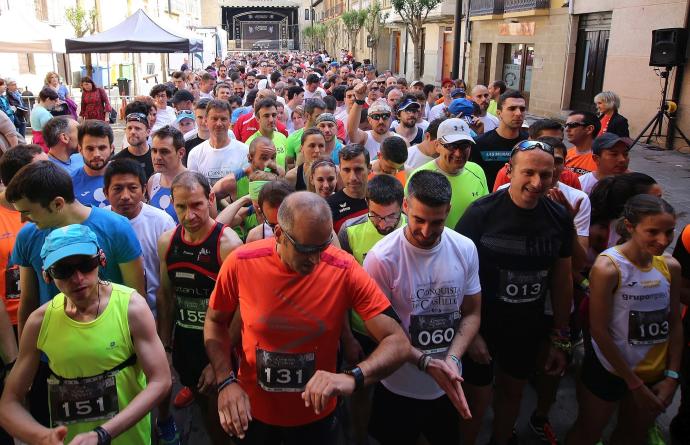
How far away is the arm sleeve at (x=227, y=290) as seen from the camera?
8.37 ft

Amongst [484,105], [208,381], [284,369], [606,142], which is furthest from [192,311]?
[484,105]

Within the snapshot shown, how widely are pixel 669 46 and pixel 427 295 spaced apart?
12361 millimetres

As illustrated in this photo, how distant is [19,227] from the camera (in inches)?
132

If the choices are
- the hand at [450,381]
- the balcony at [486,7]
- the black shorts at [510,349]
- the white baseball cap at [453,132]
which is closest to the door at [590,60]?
the balcony at [486,7]

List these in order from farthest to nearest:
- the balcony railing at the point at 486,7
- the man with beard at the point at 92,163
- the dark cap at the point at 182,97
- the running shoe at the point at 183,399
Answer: the balcony railing at the point at 486,7 → the dark cap at the point at 182,97 → the man with beard at the point at 92,163 → the running shoe at the point at 183,399

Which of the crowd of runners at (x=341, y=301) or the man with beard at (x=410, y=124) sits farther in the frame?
the man with beard at (x=410, y=124)

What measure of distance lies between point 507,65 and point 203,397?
2258 centimetres

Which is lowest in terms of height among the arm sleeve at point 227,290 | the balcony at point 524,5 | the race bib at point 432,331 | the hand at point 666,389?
the hand at point 666,389

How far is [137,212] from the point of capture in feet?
12.3

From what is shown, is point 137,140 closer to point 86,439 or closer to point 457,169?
point 457,169

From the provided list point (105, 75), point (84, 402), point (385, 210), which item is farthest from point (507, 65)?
point (84, 402)

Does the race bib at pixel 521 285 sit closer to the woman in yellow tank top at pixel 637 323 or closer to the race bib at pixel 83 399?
the woman in yellow tank top at pixel 637 323

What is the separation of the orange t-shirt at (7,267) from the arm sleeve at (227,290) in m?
1.51

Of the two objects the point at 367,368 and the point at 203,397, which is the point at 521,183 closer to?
the point at 367,368
